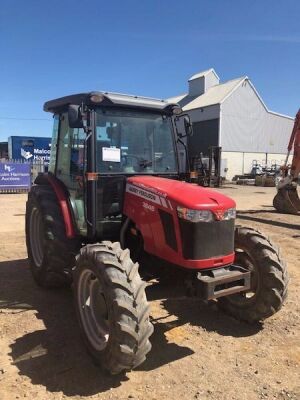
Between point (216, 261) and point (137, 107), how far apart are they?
2060 mm

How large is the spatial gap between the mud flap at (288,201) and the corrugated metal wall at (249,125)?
22.4 m

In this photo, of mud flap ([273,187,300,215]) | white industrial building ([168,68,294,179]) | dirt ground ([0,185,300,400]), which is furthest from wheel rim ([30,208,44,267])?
white industrial building ([168,68,294,179])

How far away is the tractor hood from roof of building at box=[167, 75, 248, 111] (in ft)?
108

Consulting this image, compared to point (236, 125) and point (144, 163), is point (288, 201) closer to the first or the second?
point (144, 163)

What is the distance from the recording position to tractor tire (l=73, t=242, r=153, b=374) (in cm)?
356

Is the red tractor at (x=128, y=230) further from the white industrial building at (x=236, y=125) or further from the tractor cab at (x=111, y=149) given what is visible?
the white industrial building at (x=236, y=125)

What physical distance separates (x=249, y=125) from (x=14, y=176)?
2425cm

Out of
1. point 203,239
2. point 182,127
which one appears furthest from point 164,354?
point 182,127

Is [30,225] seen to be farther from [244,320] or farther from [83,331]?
[244,320]

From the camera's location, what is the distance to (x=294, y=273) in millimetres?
7020

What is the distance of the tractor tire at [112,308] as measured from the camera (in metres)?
3.56

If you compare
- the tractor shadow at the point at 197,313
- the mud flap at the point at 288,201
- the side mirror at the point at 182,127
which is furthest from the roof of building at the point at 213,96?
the tractor shadow at the point at 197,313

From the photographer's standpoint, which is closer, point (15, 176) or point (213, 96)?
point (15, 176)

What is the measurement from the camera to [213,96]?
3888cm
